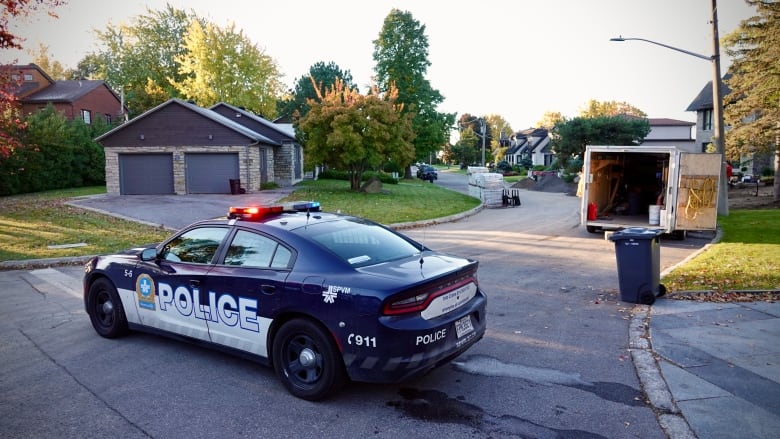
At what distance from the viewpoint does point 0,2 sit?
42.8ft

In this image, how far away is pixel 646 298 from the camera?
7.43 m

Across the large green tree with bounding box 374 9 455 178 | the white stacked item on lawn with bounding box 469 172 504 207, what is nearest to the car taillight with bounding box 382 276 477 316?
the white stacked item on lawn with bounding box 469 172 504 207

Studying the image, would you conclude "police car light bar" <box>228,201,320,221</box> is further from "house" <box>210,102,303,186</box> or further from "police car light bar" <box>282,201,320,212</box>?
"house" <box>210,102,303,186</box>

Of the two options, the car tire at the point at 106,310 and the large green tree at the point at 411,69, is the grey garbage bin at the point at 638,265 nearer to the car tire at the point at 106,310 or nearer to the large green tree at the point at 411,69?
the car tire at the point at 106,310

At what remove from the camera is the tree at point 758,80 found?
19453 mm

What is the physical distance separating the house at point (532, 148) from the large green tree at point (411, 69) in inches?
1366

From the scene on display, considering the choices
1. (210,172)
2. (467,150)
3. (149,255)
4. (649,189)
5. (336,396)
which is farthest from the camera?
(467,150)

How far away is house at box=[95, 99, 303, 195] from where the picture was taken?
92.4 ft

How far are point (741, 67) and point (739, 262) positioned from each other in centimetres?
1526

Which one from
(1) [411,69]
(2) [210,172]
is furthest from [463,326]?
(1) [411,69]

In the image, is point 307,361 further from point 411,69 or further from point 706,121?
point 706,121

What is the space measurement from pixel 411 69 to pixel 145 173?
25.1m

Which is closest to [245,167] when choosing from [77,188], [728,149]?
[77,188]

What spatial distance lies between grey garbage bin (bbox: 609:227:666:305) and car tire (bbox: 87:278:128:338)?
6.51 metres
